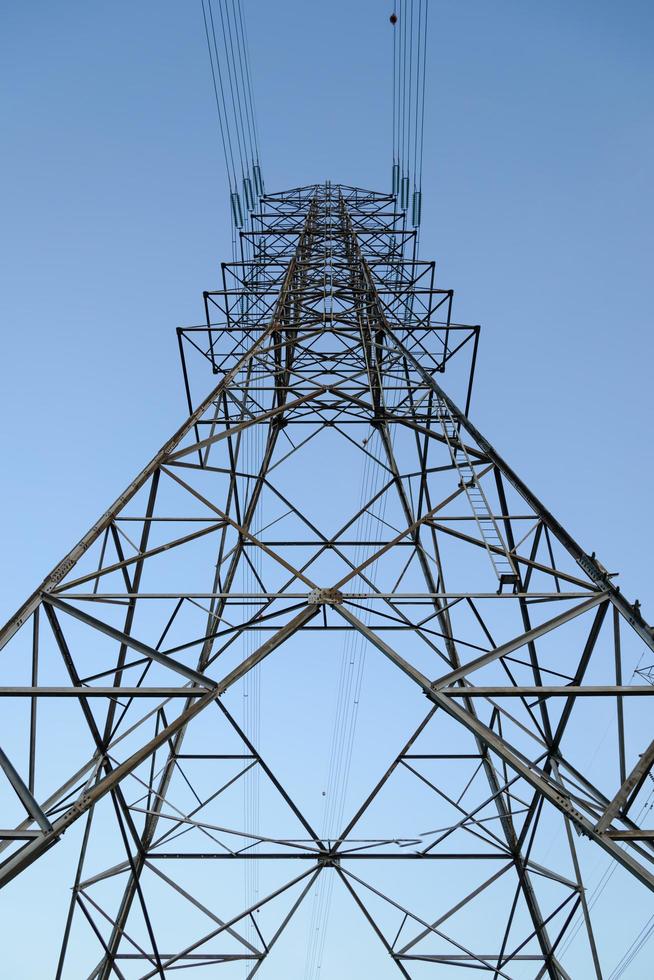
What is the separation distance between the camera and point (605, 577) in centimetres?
843

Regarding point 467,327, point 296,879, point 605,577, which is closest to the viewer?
point 605,577

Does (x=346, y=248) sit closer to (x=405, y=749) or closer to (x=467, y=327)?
(x=467, y=327)

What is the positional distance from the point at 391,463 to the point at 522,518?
13.3 ft

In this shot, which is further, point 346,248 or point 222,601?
point 346,248

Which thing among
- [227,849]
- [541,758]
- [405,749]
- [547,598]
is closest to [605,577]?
[547,598]

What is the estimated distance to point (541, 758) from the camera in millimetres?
10312

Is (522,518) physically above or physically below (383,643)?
above

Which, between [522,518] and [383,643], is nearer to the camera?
[383,643]

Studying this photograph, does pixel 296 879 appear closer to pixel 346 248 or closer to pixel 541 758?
pixel 541 758

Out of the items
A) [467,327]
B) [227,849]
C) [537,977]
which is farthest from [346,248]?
[537,977]

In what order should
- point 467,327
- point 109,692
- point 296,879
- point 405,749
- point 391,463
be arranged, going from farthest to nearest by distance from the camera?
point 467,327 < point 391,463 < point 405,749 < point 296,879 < point 109,692

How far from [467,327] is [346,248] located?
18.2 ft

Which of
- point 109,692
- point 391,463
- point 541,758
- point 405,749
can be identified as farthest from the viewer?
point 391,463

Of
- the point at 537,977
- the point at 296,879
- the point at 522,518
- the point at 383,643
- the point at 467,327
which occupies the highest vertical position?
the point at 467,327
